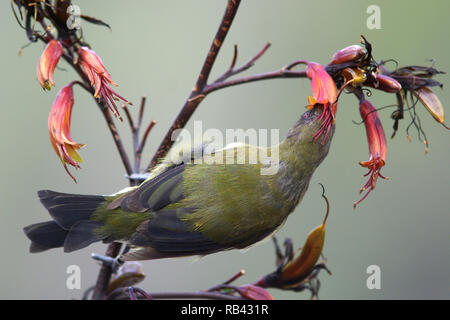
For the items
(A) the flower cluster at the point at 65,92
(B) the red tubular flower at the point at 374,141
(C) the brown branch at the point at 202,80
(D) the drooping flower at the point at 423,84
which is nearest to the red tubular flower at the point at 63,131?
(A) the flower cluster at the point at 65,92

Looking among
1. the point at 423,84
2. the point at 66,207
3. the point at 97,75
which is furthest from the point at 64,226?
the point at 423,84

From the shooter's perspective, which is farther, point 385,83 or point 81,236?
point 81,236

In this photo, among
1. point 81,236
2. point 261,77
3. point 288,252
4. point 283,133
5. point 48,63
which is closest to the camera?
point 48,63

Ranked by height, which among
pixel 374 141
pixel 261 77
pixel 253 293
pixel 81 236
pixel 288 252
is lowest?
pixel 253 293

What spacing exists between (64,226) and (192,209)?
1.36ft

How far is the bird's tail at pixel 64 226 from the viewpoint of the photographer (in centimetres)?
180

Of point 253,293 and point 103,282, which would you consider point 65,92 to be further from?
point 253,293

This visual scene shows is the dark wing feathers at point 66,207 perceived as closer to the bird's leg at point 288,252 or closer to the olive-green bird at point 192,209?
the olive-green bird at point 192,209

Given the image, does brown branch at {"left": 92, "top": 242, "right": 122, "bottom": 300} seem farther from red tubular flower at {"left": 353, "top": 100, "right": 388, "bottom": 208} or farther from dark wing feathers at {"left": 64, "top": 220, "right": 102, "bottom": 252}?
red tubular flower at {"left": 353, "top": 100, "right": 388, "bottom": 208}

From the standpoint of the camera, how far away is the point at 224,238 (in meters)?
1.85

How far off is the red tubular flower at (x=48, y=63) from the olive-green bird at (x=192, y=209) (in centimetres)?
45

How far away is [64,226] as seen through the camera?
1.84 metres

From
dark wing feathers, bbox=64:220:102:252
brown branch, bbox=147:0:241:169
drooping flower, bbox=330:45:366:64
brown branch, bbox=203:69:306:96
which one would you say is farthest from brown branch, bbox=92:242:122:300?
drooping flower, bbox=330:45:366:64

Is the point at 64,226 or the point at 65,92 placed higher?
the point at 65,92
